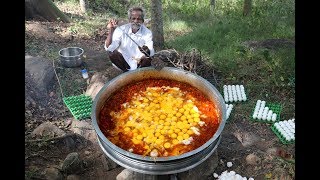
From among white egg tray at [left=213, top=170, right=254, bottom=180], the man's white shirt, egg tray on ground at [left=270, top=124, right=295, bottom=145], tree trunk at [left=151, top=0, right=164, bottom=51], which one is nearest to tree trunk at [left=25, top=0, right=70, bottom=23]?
tree trunk at [left=151, top=0, right=164, bottom=51]

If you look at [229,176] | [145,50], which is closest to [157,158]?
[229,176]

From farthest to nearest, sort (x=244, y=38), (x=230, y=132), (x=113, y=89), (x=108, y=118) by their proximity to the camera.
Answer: (x=244, y=38) → (x=230, y=132) → (x=113, y=89) → (x=108, y=118)

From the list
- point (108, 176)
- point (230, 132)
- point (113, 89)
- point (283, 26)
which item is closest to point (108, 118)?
point (113, 89)

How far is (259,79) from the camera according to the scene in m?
6.58

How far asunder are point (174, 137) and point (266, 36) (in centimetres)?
560

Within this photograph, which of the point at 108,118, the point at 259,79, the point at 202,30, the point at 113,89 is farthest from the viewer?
the point at 202,30

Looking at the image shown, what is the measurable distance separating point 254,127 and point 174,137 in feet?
6.84

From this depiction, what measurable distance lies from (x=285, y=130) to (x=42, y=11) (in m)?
7.47

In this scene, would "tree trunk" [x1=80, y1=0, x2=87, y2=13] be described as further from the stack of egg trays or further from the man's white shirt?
the stack of egg trays

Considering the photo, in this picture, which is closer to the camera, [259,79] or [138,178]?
[138,178]

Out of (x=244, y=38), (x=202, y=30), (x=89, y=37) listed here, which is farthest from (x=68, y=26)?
(x=244, y=38)

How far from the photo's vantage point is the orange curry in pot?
3877 mm

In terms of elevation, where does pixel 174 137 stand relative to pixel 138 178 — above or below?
above

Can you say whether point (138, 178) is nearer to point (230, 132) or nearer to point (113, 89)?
point (113, 89)
